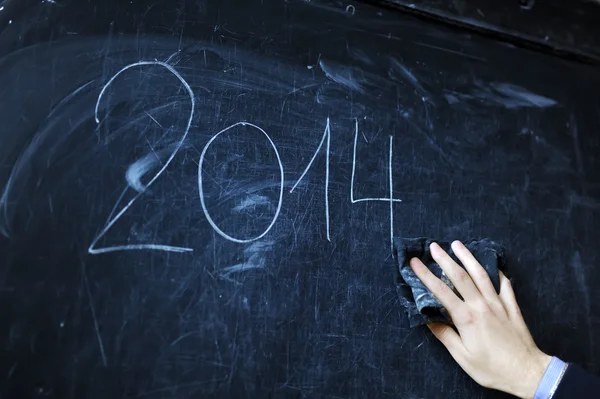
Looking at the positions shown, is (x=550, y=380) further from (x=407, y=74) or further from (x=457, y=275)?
(x=407, y=74)

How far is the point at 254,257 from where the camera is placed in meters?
0.79

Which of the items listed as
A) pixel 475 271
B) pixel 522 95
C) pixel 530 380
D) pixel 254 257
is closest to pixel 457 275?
pixel 475 271

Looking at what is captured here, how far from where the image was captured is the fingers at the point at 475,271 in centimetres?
82

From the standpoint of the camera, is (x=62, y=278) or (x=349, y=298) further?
(x=349, y=298)

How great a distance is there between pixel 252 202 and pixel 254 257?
86 millimetres

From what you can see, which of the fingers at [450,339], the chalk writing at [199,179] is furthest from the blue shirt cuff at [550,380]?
the chalk writing at [199,179]

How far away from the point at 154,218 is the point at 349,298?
1.08ft

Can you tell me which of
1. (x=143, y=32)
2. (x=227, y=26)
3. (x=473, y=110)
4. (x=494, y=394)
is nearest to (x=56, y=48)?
(x=143, y=32)

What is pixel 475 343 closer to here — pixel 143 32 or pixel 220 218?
→ pixel 220 218

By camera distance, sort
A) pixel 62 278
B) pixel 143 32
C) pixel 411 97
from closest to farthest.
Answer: pixel 62 278
pixel 143 32
pixel 411 97

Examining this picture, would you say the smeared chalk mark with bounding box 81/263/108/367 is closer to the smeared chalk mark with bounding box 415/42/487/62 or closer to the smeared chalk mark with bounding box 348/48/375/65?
the smeared chalk mark with bounding box 348/48/375/65

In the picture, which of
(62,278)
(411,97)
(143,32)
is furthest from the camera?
(411,97)

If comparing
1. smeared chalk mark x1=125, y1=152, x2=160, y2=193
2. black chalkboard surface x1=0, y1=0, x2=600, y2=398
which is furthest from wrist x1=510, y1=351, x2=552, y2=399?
smeared chalk mark x1=125, y1=152, x2=160, y2=193

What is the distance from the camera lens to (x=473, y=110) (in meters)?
0.98
